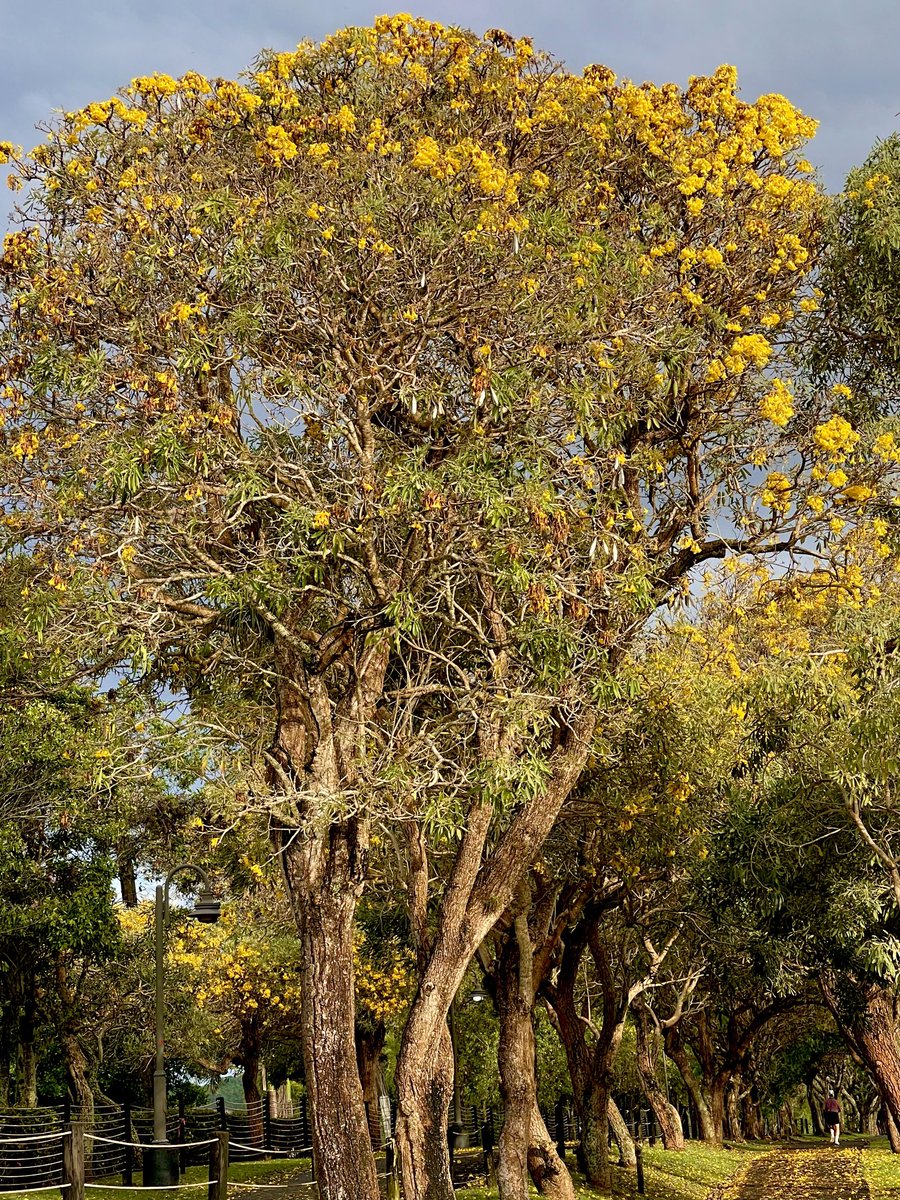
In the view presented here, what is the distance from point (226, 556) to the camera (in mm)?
11812

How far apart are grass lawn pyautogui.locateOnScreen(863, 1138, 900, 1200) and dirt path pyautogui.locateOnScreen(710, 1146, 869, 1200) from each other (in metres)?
0.17

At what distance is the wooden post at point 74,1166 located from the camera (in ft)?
44.2

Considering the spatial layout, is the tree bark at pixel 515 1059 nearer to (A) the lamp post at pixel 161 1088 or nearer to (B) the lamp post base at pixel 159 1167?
(A) the lamp post at pixel 161 1088

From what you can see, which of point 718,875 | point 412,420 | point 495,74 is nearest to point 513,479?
point 412,420

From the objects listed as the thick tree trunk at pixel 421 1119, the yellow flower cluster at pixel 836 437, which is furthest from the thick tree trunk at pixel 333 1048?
the yellow flower cluster at pixel 836 437

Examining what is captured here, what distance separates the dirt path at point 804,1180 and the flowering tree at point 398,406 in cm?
1215

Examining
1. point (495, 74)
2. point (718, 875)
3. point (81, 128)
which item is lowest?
point (718, 875)

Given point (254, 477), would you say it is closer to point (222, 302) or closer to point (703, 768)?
point (222, 302)

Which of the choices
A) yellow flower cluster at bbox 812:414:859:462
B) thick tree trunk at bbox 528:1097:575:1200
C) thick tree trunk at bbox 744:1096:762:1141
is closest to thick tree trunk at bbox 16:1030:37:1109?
thick tree trunk at bbox 528:1097:575:1200

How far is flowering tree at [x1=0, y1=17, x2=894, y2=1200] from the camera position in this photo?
10.8 metres

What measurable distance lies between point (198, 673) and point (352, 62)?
6.47m

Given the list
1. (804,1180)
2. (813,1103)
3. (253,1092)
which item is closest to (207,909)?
(804,1180)

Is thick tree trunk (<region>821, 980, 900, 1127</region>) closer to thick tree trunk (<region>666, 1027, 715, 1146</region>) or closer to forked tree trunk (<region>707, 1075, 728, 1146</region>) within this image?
thick tree trunk (<region>666, 1027, 715, 1146</region>)

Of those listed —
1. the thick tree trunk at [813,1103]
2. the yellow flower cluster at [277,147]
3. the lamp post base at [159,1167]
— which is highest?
the yellow flower cluster at [277,147]
